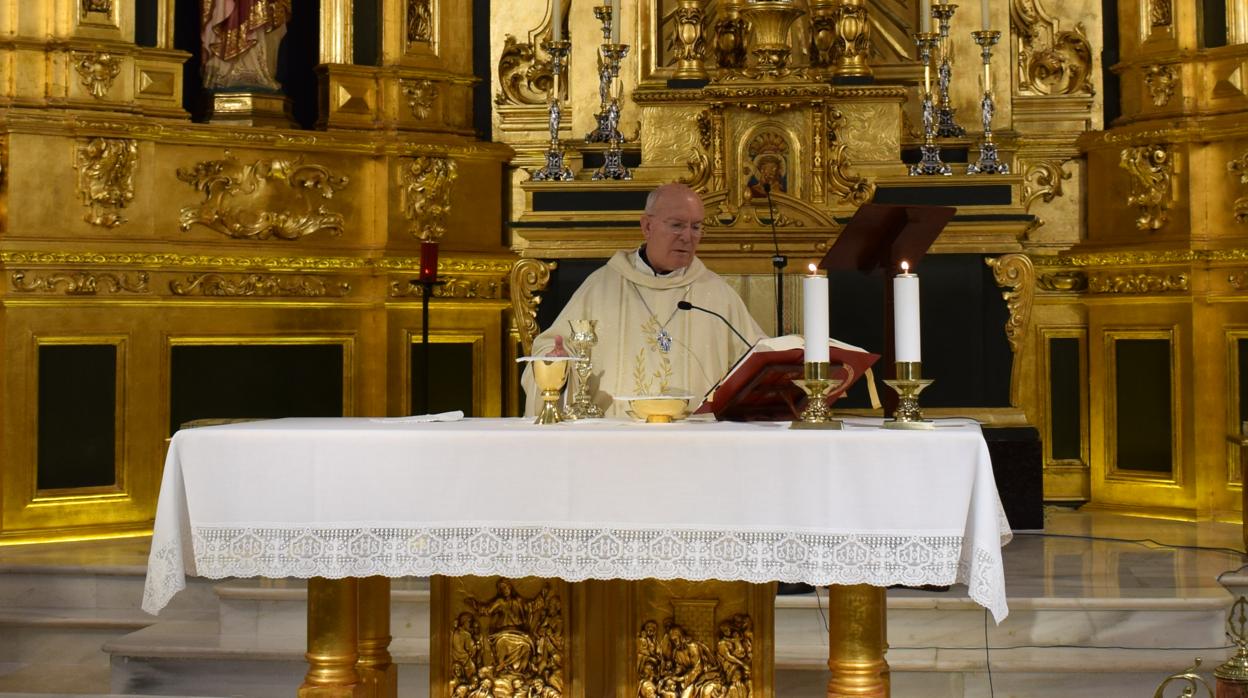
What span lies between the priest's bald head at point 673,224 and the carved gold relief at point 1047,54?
425 cm

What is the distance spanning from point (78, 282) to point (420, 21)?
2.44 meters

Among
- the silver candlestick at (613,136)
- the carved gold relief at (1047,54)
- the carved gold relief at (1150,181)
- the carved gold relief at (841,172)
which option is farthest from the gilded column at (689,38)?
the carved gold relief at (1150,181)

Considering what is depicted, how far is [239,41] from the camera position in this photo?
8.22 meters

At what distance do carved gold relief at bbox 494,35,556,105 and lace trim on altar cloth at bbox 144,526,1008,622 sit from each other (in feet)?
Answer: 17.7

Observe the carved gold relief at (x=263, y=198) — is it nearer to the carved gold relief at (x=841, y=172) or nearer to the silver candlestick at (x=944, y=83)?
the carved gold relief at (x=841, y=172)

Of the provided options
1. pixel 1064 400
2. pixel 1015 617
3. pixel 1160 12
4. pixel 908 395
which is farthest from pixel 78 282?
pixel 1160 12

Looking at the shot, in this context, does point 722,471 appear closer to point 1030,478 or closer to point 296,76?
point 1030,478

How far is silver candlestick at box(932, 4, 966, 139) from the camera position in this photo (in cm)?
817

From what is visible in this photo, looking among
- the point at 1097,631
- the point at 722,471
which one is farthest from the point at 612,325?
the point at 1097,631

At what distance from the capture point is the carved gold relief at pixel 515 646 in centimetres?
431

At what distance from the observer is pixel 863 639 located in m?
3.99

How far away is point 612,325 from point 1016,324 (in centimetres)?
299

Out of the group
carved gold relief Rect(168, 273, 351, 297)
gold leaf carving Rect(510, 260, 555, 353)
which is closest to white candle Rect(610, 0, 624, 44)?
gold leaf carving Rect(510, 260, 555, 353)

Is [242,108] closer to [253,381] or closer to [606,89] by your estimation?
[253,381]
